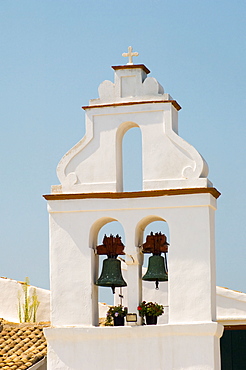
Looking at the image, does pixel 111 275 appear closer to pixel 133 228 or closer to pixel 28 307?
pixel 133 228

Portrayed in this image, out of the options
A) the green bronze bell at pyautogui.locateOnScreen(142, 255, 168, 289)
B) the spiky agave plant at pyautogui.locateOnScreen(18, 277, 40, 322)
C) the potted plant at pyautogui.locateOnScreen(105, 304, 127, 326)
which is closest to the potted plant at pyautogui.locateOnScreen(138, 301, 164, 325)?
the potted plant at pyautogui.locateOnScreen(105, 304, 127, 326)

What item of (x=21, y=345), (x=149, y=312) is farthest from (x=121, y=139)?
(x=21, y=345)

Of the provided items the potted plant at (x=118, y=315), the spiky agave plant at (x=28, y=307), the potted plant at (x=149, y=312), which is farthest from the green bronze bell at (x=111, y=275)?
the spiky agave plant at (x=28, y=307)

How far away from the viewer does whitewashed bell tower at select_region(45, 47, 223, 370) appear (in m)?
17.2

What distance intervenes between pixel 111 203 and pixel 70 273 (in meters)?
1.14

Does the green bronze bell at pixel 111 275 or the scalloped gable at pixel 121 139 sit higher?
the scalloped gable at pixel 121 139

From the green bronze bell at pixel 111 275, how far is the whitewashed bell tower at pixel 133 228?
0.13 m

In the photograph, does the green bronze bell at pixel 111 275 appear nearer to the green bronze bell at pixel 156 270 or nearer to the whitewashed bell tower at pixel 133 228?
the whitewashed bell tower at pixel 133 228

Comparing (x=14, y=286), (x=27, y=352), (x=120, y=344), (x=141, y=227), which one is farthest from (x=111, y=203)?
(x=14, y=286)

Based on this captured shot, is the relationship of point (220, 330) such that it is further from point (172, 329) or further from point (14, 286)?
point (14, 286)

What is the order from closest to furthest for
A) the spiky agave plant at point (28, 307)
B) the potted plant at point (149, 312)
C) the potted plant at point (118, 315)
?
1. the potted plant at point (149, 312)
2. the potted plant at point (118, 315)
3. the spiky agave plant at point (28, 307)

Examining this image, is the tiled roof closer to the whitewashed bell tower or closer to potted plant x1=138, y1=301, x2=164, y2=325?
the whitewashed bell tower

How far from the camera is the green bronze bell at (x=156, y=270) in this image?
58.3 feet

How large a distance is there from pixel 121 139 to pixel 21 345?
5.04 meters
